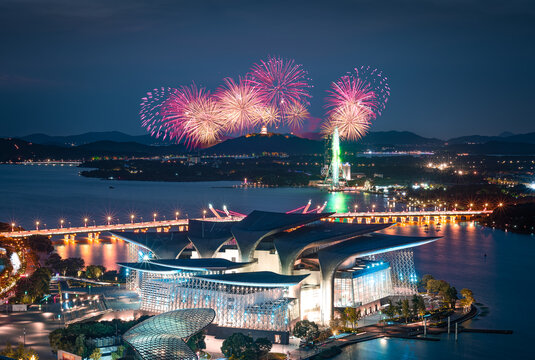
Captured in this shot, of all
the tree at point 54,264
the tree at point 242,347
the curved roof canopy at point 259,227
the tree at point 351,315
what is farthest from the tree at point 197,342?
the tree at point 54,264

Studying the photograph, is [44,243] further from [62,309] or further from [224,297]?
[224,297]

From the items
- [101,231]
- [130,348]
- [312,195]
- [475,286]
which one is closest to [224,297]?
[130,348]

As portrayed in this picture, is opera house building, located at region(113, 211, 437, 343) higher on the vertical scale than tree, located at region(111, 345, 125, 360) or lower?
higher

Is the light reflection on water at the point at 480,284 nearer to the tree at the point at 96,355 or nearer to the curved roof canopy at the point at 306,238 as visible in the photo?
the curved roof canopy at the point at 306,238

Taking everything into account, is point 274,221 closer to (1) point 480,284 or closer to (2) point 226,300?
(2) point 226,300

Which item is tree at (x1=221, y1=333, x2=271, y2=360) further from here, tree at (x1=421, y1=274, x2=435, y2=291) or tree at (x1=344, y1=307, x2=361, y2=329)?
tree at (x1=421, y1=274, x2=435, y2=291)

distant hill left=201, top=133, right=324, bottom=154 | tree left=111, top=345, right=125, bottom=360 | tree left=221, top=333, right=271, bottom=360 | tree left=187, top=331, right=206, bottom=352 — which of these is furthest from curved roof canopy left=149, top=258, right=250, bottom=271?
distant hill left=201, top=133, right=324, bottom=154
